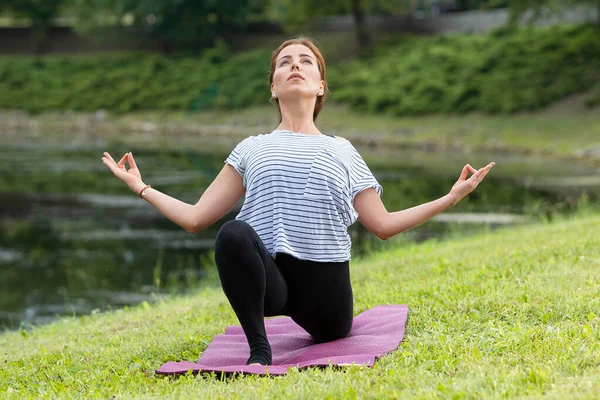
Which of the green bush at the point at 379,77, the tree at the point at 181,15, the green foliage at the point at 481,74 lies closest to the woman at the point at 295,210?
the green bush at the point at 379,77

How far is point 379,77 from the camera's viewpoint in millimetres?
36062

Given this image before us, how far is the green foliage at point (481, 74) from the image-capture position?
30375 mm

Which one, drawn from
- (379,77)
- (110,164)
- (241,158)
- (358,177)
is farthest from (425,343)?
(379,77)

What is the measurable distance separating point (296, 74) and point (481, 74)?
29.3 metres

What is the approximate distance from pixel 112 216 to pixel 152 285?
583 cm

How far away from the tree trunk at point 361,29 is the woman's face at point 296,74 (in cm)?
3718

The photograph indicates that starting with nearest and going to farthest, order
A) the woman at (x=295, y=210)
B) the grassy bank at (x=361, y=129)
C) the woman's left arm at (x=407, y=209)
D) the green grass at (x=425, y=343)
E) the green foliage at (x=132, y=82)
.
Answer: the green grass at (x=425, y=343)
the woman at (x=295, y=210)
the woman's left arm at (x=407, y=209)
the grassy bank at (x=361, y=129)
the green foliage at (x=132, y=82)

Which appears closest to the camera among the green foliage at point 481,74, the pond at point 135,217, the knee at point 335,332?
the knee at point 335,332

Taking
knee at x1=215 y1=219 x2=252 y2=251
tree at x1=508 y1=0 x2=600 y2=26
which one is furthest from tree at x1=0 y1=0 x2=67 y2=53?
knee at x1=215 y1=219 x2=252 y2=251

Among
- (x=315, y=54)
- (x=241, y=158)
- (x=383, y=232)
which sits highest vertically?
(x=315, y=54)

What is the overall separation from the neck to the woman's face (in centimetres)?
5

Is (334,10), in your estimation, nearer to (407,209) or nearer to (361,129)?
(361,129)

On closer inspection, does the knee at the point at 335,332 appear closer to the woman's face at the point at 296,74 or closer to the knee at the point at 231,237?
the knee at the point at 231,237

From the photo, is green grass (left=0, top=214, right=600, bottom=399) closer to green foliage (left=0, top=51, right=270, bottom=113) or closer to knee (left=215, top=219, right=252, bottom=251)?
knee (left=215, top=219, right=252, bottom=251)
